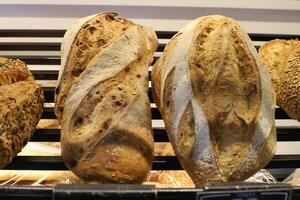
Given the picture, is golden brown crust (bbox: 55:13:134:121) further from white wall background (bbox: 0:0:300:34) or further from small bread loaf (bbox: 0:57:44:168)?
white wall background (bbox: 0:0:300:34)

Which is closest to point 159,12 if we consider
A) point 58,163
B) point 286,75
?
point 286,75

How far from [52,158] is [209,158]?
0.32m

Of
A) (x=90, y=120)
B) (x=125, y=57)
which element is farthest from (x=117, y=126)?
(x=125, y=57)

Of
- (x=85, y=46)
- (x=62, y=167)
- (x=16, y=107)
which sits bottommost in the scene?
(x=62, y=167)

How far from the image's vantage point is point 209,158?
68 cm

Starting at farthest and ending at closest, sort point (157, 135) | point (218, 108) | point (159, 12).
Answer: point (159, 12) < point (157, 135) < point (218, 108)

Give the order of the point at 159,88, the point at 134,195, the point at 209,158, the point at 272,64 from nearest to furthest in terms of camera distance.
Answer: the point at 134,195 < the point at 209,158 < the point at 159,88 < the point at 272,64

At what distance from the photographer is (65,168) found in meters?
0.81

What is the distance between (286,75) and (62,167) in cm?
50

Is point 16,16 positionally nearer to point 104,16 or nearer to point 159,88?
point 104,16

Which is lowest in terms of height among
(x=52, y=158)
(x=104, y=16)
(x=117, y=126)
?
(x=52, y=158)

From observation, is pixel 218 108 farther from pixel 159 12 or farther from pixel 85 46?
pixel 159 12

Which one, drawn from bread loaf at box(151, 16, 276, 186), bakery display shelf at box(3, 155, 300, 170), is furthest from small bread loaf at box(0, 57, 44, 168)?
bread loaf at box(151, 16, 276, 186)

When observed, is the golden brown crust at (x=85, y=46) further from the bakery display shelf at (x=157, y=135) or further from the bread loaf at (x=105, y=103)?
the bakery display shelf at (x=157, y=135)
